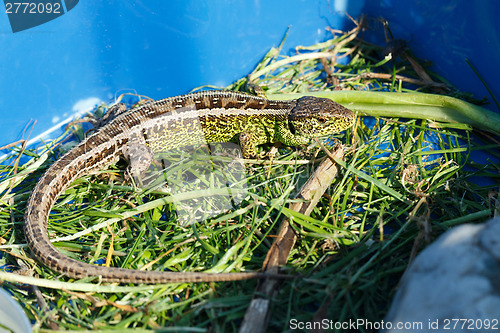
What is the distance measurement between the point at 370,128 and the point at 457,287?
2.46 metres

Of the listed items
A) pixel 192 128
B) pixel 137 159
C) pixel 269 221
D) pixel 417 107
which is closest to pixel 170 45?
pixel 192 128

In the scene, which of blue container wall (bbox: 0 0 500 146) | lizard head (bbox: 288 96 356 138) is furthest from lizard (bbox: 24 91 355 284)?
blue container wall (bbox: 0 0 500 146)

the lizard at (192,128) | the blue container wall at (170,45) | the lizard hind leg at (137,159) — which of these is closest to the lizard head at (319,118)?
the lizard at (192,128)

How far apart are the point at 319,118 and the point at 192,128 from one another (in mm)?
1232

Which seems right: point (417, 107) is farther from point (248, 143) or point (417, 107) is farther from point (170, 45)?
point (170, 45)

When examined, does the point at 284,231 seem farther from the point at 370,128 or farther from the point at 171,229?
the point at 370,128

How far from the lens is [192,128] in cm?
396

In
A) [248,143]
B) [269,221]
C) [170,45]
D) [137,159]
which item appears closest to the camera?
[269,221]

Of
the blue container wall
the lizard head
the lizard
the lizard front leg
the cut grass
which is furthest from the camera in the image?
the blue container wall

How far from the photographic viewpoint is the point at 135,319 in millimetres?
2635

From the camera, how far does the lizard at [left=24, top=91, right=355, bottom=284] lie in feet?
11.9

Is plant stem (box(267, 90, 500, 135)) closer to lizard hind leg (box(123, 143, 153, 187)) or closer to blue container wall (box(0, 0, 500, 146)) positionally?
blue container wall (box(0, 0, 500, 146))

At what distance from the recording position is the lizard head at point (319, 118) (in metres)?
3.75

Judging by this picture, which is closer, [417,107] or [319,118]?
[319,118]
